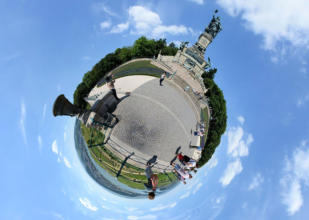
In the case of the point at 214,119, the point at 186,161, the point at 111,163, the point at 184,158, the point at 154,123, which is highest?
the point at 214,119

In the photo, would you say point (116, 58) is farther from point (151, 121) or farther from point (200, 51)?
point (200, 51)

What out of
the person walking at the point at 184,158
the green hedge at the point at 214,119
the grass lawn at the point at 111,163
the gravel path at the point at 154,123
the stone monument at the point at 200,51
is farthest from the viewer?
the stone monument at the point at 200,51

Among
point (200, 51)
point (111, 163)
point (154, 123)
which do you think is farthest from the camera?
point (200, 51)

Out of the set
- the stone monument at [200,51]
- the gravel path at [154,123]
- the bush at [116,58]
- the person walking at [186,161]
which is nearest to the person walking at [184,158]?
the person walking at [186,161]

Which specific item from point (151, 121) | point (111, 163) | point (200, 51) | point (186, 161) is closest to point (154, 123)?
point (151, 121)

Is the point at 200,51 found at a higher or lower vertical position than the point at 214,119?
higher

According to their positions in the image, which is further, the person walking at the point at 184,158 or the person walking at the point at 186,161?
the person walking at the point at 184,158

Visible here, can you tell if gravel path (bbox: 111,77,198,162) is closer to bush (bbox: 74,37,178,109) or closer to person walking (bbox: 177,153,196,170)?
person walking (bbox: 177,153,196,170)

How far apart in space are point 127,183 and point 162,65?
16297mm

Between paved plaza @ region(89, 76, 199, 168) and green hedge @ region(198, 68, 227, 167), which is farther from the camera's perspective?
green hedge @ region(198, 68, 227, 167)

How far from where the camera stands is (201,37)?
107ft

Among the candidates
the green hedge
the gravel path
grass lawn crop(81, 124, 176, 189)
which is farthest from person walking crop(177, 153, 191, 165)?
the green hedge

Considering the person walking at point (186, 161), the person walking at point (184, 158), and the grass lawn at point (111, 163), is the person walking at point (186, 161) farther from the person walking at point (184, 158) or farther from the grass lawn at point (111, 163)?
the grass lawn at point (111, 163)

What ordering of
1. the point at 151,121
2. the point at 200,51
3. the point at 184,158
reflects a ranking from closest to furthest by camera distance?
the point at 184,158 < the point at 151,121 < the point at 200,51
